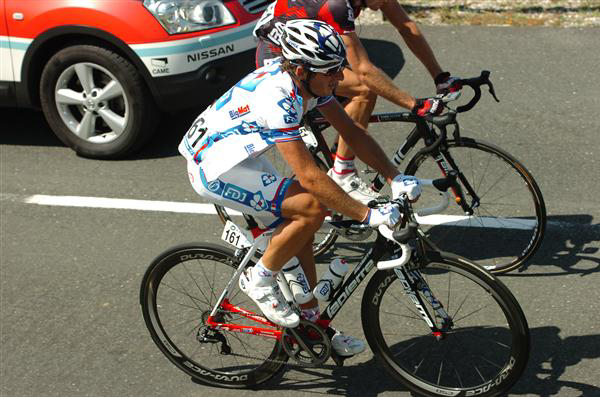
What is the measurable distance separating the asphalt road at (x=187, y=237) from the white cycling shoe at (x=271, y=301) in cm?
56

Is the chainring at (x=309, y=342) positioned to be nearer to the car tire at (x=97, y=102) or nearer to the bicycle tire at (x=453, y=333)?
the bicycle tire at (x=453, y=333)

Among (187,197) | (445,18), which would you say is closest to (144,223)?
(187,197)

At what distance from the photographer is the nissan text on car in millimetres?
8000

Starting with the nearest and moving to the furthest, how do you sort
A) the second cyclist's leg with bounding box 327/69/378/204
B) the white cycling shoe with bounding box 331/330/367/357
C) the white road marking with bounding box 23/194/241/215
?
1. the white cycling shoe with bounding box 331/330/367/357
2. the second cyclist's leg with bounding box 327/69/378/204
3. the white road marking with bounding box 23/194/241/215

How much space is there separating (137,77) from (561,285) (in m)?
3.76

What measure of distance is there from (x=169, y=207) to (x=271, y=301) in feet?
8.39

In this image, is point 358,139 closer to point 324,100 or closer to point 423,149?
point 324,100

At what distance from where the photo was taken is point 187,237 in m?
7.17

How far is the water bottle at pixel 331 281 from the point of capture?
521cm

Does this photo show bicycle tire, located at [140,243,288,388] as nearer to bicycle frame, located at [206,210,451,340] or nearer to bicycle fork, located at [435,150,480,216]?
bicycle frame, located at [206,210,451,340]

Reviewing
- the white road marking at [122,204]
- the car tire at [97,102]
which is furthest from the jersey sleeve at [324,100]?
the car tire at [97,102]

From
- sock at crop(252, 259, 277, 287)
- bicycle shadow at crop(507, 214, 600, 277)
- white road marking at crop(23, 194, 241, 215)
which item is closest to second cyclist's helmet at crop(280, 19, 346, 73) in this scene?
sock at crop(252, 259, 277, 287)

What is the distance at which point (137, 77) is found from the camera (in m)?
8.16

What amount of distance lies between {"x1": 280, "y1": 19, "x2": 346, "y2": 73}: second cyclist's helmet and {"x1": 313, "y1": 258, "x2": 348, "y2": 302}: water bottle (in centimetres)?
106
